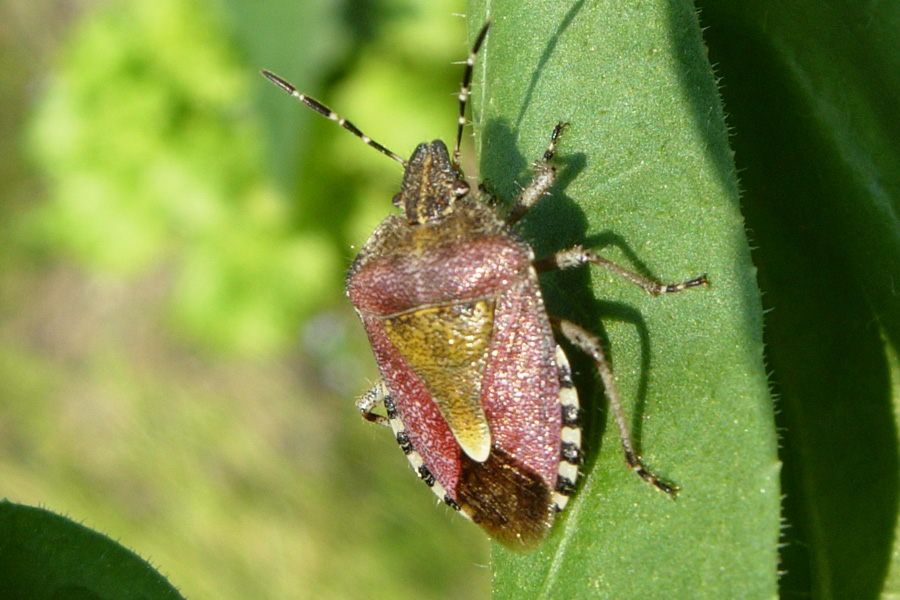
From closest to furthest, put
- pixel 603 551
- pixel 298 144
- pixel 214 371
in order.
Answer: pixel 603 551 → pixel 298 144 → pixel 214 371

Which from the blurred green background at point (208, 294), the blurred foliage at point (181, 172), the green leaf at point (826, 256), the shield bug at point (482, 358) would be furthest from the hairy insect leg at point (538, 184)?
the blurred foliage at point (181, 172)

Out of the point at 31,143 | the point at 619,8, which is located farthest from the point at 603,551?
the point at 31,143

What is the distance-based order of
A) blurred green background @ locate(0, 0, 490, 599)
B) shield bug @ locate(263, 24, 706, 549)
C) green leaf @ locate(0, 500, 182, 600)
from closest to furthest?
green leaf @ locate(0, 500, 182, 600) → shield bug @ locate(263, 24, 706, 549) → blurred green background @ locate(0, 0, 490, 599)

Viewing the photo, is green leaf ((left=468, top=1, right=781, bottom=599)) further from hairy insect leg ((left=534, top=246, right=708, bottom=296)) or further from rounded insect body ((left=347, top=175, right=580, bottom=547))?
rounded insect body ((left=347, top=175, right=580, bottom=547))

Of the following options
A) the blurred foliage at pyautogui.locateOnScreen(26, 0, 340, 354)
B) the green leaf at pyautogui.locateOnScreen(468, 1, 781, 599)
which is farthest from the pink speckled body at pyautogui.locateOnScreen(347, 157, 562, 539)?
the blurred foliage at pyautogui.locateOnScreen(26, 0, 340, 354)

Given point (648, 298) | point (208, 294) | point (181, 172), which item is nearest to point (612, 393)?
point (648, 298)

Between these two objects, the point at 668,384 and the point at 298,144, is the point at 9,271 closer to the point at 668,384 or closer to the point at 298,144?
the point at 298,144
